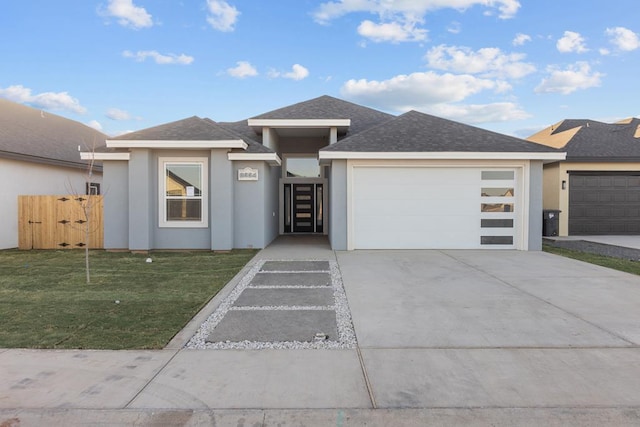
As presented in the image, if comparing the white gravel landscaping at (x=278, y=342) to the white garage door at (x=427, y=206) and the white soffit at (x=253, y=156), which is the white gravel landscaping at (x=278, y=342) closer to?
the white garage door at (x=427, y=206)

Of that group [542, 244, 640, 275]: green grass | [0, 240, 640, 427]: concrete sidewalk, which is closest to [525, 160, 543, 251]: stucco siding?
[542, 244, 640, 275]: green grass

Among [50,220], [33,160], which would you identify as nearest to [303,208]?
[50,220]

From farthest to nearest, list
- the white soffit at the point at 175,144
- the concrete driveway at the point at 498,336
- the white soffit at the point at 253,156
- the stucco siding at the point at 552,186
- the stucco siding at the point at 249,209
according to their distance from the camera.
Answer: the stucco siding at the point at 552,186 → the stucco siding at the point at 249,209 → the white soffit at the point at 253,156 → the white soffit at the point at 175,144 → the concrete driveway at the point at 498,336

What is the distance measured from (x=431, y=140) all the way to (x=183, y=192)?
7.87m

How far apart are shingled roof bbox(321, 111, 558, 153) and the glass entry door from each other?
521 cm

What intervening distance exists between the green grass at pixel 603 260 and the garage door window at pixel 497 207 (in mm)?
1474

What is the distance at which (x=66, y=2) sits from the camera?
38.8 feet

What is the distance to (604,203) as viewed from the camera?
15625 mm

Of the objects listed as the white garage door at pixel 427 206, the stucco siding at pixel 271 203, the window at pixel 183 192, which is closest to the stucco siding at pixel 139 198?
the window at pixel 183 192

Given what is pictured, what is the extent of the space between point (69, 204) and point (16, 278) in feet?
18.5

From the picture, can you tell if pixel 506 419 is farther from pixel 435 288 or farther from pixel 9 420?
pixel 435 288

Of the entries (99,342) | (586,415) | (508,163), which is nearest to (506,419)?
(586,415)

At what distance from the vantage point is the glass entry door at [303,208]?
1666 centimetres

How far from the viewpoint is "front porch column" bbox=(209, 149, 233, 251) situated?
11.2 m
